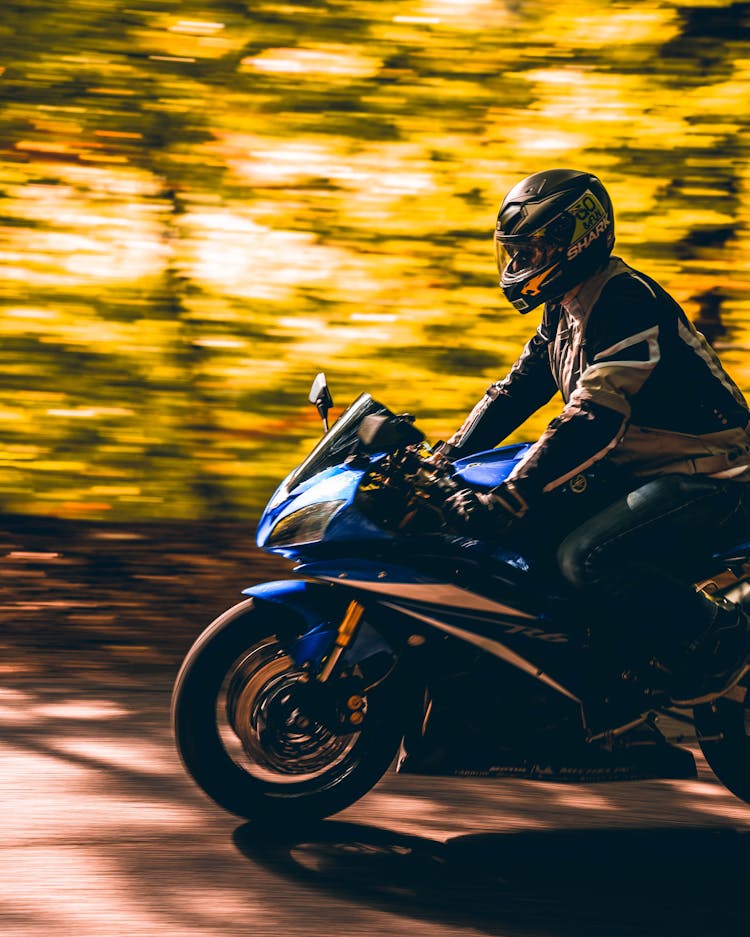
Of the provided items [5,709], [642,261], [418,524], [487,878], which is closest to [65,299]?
[5,709]

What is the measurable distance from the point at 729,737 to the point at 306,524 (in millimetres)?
1439

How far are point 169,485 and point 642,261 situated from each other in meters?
2.36

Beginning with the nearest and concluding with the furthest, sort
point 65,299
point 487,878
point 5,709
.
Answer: point 487,878 < point 5,709 < point 65,299

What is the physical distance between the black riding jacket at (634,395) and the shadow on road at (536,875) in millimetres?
1022

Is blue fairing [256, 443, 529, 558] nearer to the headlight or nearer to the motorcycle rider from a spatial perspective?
the headlight

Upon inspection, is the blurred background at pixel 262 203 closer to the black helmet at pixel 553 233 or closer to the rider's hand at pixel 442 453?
the rider's hand at pixel 442 453

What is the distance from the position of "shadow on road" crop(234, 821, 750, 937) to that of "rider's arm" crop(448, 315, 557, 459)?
1187 mm

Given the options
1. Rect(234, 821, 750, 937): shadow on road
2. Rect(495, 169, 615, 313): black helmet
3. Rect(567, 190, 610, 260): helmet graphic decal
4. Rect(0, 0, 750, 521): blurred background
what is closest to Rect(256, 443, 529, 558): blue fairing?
Rect(495, 169, 615, 313): black helmet

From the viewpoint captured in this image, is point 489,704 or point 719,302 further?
point 719,302

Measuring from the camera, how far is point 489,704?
14.1ft

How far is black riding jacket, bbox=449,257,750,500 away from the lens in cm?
418

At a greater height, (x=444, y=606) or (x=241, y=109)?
(x=241, y=109)

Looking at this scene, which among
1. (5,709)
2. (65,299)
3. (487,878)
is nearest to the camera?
(487,878)

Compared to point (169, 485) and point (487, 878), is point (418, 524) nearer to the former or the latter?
point (487, 878)
